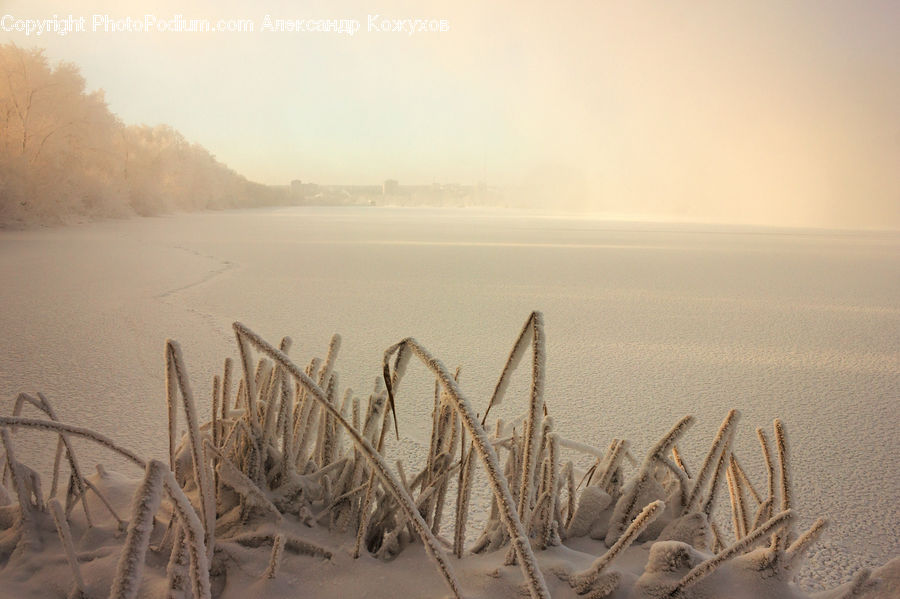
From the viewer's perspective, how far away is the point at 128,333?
2320mm

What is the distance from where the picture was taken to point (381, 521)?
21.5 inches

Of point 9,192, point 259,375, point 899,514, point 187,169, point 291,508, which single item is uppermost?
point 187,169

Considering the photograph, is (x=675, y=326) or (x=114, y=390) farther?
(x=675, y=326)

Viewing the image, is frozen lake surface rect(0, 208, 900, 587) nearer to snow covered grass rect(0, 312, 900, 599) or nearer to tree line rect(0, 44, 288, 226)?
snow covered grass rect(0, 312, 900, 599)

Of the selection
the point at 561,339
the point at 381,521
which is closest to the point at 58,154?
the point at 561,339

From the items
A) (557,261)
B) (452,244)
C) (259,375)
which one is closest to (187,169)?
(452,244)

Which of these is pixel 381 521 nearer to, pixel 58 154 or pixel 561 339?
pixel 561 339

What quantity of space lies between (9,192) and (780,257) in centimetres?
970

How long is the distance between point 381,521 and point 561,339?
80.2 inches

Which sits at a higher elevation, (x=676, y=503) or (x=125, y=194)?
(x=125, y=194)

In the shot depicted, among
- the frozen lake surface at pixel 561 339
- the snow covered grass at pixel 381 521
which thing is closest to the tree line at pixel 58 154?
the frozen lake surface at pixel 561 339

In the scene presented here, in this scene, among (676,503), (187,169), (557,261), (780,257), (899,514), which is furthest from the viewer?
(187,169)

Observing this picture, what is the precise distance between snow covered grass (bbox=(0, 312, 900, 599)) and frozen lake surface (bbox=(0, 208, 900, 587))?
A: 55 cm

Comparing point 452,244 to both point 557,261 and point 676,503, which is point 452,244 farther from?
point 676,503
